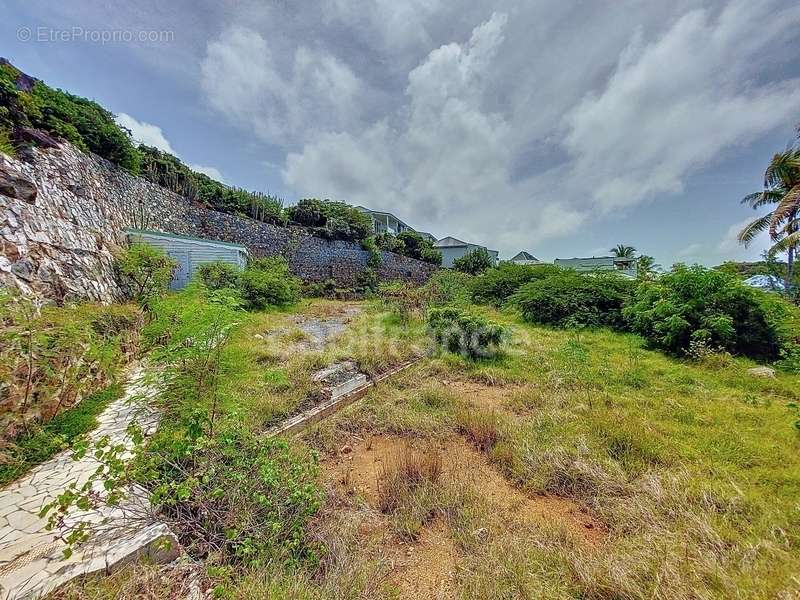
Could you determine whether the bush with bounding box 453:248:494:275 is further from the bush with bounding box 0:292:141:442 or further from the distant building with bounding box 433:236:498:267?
the bush with bounding box 0:292:141:442

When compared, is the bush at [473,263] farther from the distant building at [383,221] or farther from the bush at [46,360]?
the bush at [46,360]

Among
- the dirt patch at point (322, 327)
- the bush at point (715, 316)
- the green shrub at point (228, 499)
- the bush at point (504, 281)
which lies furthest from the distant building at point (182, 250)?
the bush at point (715, 316)

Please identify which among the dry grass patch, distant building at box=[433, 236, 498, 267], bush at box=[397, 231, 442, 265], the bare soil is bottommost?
the bare soil

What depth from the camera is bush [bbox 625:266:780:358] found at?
6555 mm

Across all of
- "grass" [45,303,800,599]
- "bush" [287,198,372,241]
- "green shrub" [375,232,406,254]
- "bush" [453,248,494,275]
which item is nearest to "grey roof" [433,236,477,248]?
"bush" [453,248,494,275]

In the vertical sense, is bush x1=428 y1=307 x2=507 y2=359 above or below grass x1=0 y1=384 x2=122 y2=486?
above

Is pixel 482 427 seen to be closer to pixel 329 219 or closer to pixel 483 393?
pixel 483 393

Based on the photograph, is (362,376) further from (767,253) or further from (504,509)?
(767,253)

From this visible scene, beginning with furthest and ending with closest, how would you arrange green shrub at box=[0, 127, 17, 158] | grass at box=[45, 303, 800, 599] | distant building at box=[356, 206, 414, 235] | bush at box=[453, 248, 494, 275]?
distant building at box=[356, 206, 414, 235], bush at box=[453, 248, 494, 275], green shrub at box=[0, 127, 17, 158], grass at box=[45, 303, 800, 599]

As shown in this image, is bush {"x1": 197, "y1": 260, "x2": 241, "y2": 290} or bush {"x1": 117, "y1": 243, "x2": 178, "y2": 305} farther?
bush {"x1": 197, "y1": 260, "x2": 241, "y2": 290}

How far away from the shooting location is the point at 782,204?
1075cm

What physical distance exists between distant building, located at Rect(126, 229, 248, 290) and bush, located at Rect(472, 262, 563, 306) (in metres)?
11.4

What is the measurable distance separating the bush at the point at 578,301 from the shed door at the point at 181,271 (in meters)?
11.3

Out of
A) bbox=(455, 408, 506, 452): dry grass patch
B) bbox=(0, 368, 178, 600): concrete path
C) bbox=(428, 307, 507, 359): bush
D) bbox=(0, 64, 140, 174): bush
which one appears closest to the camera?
bbox=(0, 368, 178, 600): concrete path
